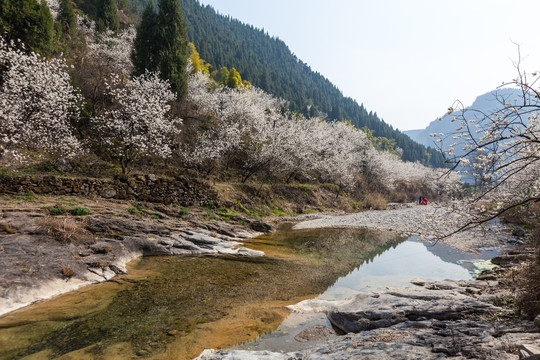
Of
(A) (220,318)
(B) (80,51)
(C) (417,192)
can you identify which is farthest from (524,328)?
(C) (417,192)

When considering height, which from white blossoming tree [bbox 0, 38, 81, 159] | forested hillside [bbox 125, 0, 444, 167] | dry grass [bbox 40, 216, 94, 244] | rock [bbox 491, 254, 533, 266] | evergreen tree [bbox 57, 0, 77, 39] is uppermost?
forested hillside [bbox 125, 0, 444, 167]

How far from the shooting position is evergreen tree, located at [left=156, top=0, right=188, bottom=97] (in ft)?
93.9

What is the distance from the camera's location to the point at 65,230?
10.0m

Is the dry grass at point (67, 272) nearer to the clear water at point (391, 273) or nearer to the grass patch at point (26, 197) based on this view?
the clear water at point (391, 273)

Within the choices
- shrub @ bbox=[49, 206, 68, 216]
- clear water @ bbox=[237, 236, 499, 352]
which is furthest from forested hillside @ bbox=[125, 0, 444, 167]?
clear water @ bbox=[237, 236, 499, 352]

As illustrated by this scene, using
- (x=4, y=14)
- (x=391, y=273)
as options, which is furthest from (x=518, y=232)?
(x=4, y=14)

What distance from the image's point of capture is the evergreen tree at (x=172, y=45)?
2861cm

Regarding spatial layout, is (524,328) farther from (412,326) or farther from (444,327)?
(412,326)

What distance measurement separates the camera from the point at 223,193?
78.8 ft

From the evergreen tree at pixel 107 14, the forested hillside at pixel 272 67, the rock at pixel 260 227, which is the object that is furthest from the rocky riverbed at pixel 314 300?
the forested hillside at pixel 272 67

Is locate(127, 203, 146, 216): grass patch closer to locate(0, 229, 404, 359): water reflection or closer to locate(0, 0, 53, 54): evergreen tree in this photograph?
locate(0, 229, 404, 359): water reflection

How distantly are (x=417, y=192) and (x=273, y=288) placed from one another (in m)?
69.4

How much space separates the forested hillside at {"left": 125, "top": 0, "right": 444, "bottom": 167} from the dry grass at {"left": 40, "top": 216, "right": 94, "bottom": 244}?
251 feet

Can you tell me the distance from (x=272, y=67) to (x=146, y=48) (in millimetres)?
132236
